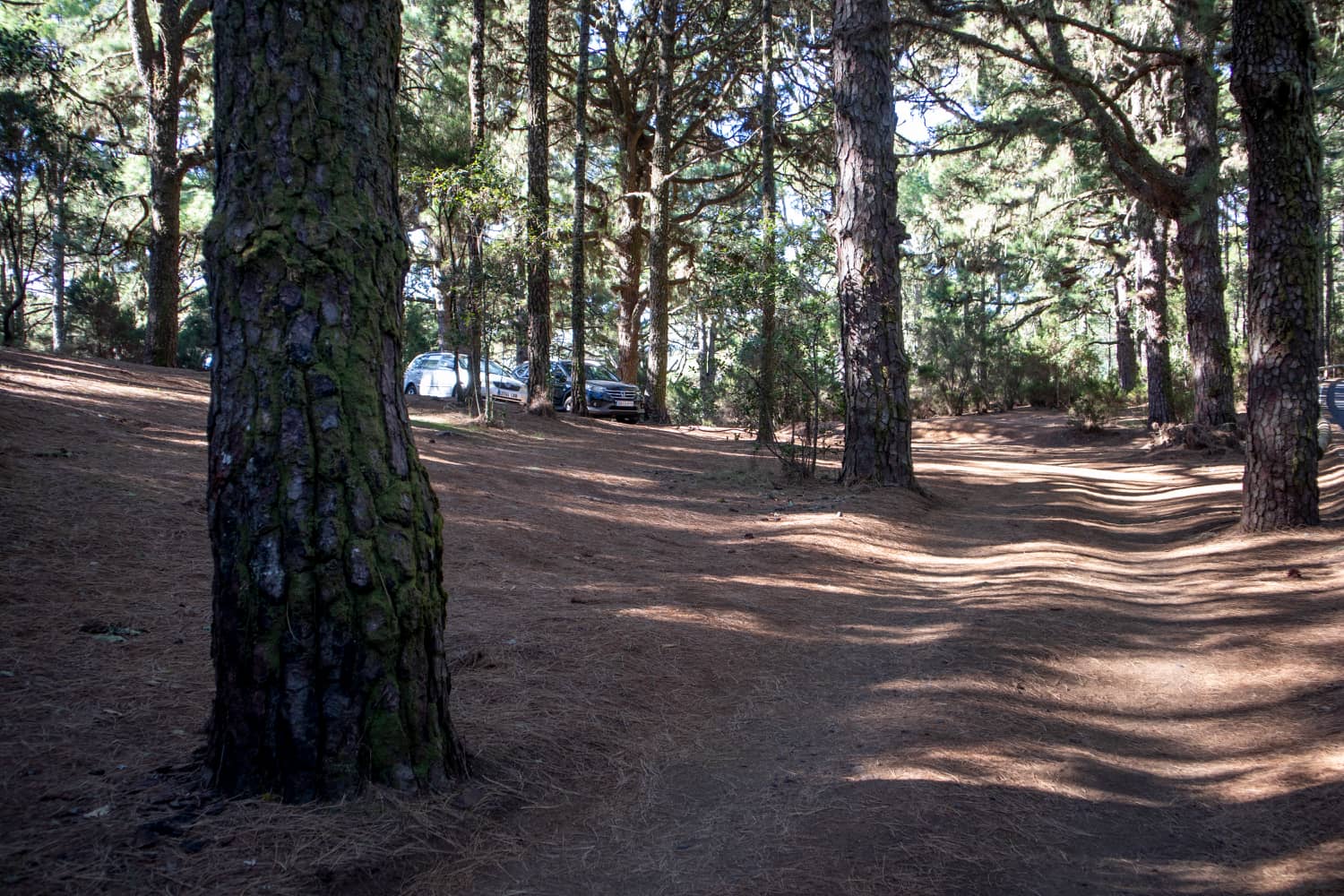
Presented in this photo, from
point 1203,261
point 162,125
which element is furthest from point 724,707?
point 162,125

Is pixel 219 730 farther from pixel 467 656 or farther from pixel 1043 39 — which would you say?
pixel 1043 39

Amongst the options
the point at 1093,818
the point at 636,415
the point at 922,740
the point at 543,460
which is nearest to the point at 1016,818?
the point at 1093,818

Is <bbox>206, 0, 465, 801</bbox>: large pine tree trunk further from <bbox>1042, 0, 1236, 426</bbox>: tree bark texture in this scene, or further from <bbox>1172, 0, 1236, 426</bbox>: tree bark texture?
<bbox>1172, 0, 1236, 426</bbox>: tree bark texture

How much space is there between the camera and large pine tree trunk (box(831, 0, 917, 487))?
10477mm

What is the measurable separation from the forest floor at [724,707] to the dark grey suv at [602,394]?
44.3ft

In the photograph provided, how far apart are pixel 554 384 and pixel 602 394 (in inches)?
53.5

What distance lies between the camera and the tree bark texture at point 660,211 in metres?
21.2

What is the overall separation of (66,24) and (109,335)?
871cm

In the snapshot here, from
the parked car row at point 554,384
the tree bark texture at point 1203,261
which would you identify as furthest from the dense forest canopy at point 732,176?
the parked car row at point 554,384

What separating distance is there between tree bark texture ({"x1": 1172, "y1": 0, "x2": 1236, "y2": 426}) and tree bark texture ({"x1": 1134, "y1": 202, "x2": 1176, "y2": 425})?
4.89 feet

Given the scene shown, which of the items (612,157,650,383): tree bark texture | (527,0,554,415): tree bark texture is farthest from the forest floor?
(612,157,650,383): tree bark texture

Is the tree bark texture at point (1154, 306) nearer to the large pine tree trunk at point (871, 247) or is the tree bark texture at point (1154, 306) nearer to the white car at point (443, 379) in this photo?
the large pine tree trunk at point (871, 247)

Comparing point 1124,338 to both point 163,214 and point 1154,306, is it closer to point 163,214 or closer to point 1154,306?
point 1154,306

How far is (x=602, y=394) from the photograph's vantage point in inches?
876
